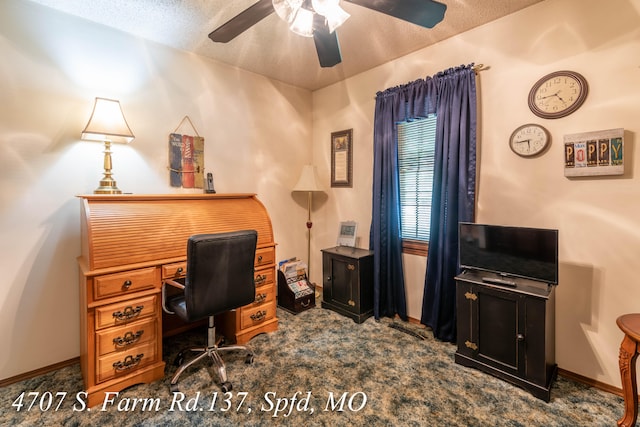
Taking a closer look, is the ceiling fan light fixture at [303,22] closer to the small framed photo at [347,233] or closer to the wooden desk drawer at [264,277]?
the wooden desk drawer at [264,277]

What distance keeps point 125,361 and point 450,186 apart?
266 centimetres

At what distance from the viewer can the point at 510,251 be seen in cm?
211

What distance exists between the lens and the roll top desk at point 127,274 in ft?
6.04

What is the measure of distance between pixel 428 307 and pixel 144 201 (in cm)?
250

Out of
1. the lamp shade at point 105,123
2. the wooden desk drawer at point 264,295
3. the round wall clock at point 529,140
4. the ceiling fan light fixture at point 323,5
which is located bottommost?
the wooden desk drawer at point 264,295

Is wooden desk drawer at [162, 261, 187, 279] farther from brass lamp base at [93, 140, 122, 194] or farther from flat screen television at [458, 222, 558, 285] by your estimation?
flat screen television at [458, 222, 558, 285]

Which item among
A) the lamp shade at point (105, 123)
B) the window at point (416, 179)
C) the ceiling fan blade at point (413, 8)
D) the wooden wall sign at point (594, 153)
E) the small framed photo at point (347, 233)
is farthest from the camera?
the small framed photo at point (347, 233)

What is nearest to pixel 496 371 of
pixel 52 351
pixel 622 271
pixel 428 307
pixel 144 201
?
pixel 428 307

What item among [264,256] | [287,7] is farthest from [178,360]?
[287,7]

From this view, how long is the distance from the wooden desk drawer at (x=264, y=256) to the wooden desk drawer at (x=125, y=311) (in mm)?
841

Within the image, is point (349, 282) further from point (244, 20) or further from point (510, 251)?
point (244, 20)

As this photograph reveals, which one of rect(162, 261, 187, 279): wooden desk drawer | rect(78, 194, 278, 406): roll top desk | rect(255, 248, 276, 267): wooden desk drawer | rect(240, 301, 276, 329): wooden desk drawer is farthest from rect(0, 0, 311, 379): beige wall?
rect(240, 301, 276, 329): wooden desk drawer

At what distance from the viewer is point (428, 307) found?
8.88ft

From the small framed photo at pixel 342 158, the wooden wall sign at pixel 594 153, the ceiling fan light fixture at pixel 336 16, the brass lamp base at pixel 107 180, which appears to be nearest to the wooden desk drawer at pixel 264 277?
the brass lamp base at pixel 107 180
